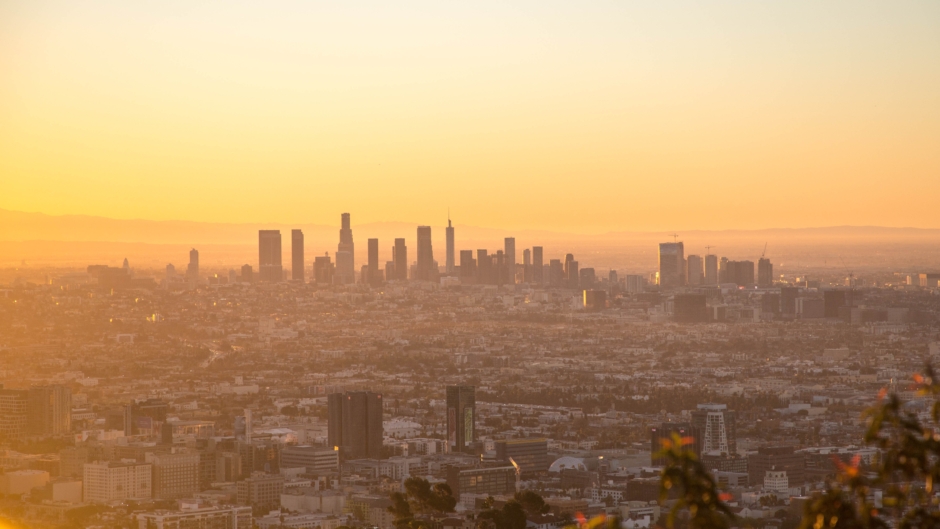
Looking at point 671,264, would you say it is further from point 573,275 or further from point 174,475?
point 174,475

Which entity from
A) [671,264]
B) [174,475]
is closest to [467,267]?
[671,264]

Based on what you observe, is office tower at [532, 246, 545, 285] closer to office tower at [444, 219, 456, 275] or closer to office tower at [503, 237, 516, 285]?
office tower at [503, 237, 516, 285]

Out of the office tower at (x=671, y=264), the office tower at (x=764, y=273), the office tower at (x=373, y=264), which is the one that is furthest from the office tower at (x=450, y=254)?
the office tower at (x=764, y=273)

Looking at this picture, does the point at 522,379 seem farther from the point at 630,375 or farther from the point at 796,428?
the point at 796,428

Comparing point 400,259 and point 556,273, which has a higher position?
point 400,259

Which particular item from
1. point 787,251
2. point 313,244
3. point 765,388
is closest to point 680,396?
point 765,388

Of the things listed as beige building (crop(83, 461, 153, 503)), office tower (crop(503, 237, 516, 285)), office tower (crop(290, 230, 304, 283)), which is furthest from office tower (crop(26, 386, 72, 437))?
office tower (crop(503, 237, 516, 285))
